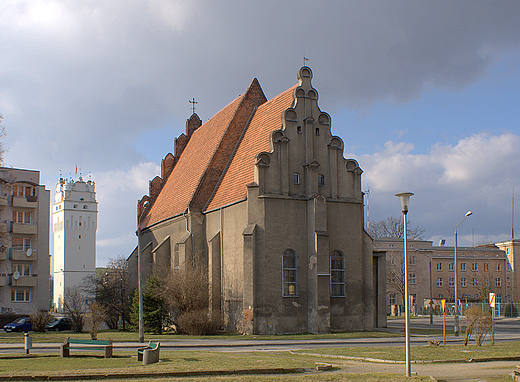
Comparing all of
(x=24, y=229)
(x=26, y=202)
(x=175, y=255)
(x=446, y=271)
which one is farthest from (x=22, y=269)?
(x=446, y=271)

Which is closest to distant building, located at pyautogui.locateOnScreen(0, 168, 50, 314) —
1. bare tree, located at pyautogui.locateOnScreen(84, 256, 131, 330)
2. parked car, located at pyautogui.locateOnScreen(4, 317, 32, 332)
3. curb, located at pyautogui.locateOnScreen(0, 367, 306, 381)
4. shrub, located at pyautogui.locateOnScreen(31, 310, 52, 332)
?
bare tree, located at pyautogui.locateOnScreen(84, 256, 131, 330)

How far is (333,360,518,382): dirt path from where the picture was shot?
13836 mm

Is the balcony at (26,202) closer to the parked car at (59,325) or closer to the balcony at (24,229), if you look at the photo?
the balcony at (24,229)

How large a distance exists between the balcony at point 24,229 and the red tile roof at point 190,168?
11.9 m

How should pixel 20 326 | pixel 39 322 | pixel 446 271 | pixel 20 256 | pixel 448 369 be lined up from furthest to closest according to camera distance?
pixel 446 271 → pixel 20 256 → pixel 20 326 → pixel 39 322 → pixel 448 369

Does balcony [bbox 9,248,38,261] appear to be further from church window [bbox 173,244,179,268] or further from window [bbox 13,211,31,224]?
church window [bbox 173,244,179,268]

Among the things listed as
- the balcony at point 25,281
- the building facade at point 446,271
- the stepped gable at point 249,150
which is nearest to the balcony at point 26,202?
the balcony at point 25,281

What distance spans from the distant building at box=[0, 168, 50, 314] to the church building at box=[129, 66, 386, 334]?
23373 mm

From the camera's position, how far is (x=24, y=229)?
56438mm

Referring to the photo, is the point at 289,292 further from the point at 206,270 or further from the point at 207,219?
the point at 207,219

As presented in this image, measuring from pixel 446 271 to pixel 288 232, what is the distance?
59.7m

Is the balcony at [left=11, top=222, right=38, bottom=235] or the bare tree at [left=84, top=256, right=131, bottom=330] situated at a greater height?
the balcony at [left=11, top=222, right=38, bottom=235]

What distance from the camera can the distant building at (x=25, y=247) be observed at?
55594 mm

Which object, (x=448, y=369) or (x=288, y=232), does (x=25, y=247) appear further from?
(x=448, y=369)
